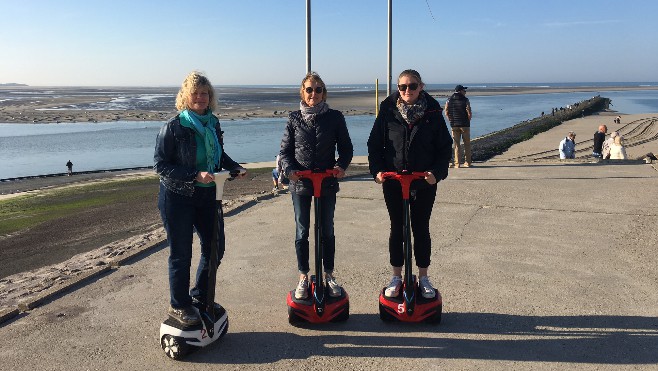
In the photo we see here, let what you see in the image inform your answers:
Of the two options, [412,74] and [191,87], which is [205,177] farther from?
[412,74]

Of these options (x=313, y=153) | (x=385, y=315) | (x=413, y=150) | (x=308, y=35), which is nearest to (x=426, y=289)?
(x=385, y=315)

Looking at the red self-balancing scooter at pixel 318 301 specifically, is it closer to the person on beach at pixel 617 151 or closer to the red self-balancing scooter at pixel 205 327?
the red self-balancing scooter at pixel 205 327

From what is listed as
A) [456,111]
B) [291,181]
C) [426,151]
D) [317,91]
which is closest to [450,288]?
[426,151]

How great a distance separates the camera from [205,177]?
3.68m

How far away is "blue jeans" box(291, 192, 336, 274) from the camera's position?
4.39m

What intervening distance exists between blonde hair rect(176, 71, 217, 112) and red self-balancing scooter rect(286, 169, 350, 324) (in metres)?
0.94

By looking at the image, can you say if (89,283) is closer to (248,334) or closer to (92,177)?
(248,334)

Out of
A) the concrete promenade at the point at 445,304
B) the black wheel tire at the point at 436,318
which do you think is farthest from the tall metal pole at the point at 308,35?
the black wheel tire at the point at 436,318

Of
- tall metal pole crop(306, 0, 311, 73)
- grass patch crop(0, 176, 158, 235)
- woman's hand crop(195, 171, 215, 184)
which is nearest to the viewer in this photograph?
woman's hand crop(195, 171, 215, 184)

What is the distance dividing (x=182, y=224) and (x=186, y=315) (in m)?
0.68

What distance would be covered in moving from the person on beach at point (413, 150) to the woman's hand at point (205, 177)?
1345 mm

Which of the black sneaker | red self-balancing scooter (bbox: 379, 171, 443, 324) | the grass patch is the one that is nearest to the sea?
the grass patch

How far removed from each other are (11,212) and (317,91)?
1267cm

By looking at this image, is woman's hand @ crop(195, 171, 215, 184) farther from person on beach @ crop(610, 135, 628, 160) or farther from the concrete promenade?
person on beach @ crop(610, 135, 628, 160)
